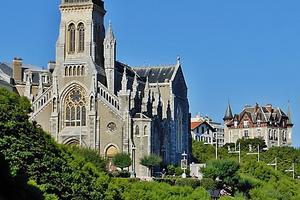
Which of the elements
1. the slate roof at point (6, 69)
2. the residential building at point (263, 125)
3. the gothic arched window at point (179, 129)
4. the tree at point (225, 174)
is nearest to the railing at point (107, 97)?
the tree at point (225, 174)

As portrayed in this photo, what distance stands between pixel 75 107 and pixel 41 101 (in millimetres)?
4079

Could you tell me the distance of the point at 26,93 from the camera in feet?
353

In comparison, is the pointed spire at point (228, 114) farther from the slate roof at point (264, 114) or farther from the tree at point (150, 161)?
the tree at point (150, 161)

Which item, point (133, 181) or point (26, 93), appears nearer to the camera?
point (133, 181)

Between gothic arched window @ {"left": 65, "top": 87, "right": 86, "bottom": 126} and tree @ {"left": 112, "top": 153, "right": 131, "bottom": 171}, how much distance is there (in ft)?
27.8

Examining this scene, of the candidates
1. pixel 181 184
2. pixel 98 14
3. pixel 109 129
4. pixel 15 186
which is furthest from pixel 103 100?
pixel 15 186

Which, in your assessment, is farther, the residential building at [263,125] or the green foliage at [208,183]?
the residential building at [263,125]

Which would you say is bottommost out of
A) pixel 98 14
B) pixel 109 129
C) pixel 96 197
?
pixel 96 197

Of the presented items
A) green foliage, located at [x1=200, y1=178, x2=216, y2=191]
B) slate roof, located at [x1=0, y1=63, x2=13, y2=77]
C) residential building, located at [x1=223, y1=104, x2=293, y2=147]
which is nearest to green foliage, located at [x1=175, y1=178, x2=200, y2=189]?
green foliage, located at [x1=200, y1=178, x2=216, y2=191]

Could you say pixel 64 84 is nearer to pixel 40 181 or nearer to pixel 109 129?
pixel 109 129

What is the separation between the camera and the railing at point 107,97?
4122 inches

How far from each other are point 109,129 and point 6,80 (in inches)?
715

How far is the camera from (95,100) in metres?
105

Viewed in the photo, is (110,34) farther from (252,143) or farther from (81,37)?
(252,143)
